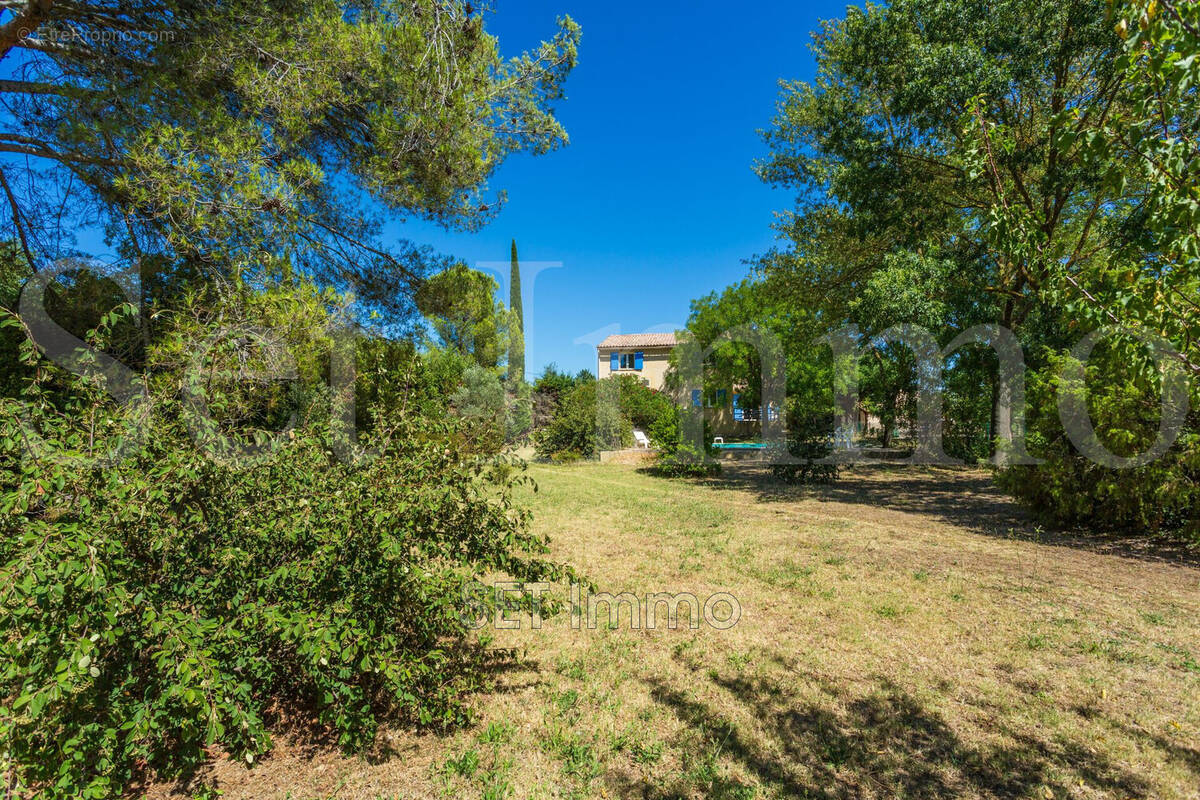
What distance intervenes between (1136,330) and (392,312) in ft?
21.7

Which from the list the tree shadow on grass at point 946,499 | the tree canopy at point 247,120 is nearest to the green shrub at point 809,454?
the tree shadow on grass at point 946,499

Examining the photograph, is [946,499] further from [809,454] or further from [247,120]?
[247,120]

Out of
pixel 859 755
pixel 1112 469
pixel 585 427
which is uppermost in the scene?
pixel 585 427

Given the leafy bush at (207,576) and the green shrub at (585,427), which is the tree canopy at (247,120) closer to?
the leafy bush at (207,576)

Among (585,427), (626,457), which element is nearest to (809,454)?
(626,457)

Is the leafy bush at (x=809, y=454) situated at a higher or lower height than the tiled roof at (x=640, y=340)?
lower

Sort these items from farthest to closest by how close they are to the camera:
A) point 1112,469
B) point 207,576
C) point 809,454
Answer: point 809,454 < point 1112,469 < point 207,576

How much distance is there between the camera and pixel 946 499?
10.3m

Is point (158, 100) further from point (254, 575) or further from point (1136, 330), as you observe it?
point (1136, 330)

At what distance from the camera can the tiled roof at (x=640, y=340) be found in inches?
1390

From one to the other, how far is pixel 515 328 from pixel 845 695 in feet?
89.7

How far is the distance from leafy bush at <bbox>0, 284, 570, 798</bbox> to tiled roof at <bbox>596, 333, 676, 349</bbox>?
32.5 m

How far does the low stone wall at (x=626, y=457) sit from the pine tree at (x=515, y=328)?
359 inches

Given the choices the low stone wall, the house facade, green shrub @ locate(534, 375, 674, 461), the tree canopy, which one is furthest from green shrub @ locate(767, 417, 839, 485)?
the house facade
